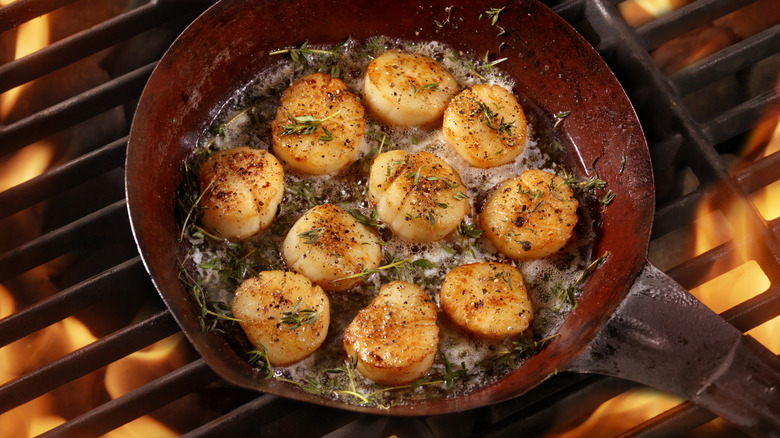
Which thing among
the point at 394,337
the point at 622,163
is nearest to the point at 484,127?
the point at 622,163

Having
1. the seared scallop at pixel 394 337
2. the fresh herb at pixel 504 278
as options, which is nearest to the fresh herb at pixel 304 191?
the seared scallop at pixel 394 337

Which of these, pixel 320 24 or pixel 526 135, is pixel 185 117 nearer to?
pixel 320 24

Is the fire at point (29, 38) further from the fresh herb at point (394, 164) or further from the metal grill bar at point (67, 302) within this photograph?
the fresh herb at point (394, 164)

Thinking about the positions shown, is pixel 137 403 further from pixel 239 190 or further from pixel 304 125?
pixel 304 125

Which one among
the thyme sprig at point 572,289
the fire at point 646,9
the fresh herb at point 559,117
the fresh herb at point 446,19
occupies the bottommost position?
the thyme sprig at point 572,289

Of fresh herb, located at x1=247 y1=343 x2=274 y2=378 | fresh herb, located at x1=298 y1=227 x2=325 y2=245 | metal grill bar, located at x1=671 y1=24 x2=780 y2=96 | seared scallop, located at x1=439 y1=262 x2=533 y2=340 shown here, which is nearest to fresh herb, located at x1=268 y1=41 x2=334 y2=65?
fresh herb, located at x1=298 y1=227 x2=325 y2=245

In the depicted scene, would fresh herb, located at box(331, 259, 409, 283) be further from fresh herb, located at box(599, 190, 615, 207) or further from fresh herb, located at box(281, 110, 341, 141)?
fresh herb, located at box(599, 190, 615, 207)

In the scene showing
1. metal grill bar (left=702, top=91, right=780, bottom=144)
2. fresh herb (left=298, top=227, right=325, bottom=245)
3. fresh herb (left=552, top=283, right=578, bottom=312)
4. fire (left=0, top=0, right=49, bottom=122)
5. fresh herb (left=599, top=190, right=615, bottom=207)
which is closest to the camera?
fresh herb (left=298, top=227, right=325, bottom=245)
